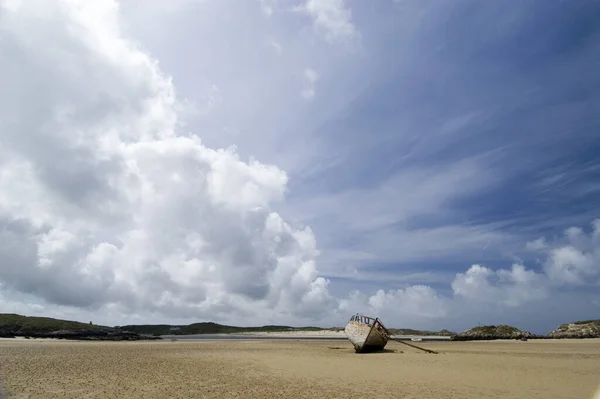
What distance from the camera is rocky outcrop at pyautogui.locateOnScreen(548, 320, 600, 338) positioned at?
9431 centimetres

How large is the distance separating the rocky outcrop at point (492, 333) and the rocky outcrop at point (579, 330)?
260 inches

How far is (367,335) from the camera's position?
1542 inches

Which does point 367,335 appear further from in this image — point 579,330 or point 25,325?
point 25,325

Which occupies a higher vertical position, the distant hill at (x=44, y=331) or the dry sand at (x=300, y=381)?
the distant hill at (x=44, y=331)

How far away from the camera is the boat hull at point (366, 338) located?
3932 centimetres

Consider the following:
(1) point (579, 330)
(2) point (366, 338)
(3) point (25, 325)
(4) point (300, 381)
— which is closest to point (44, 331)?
(3) point (25, 325)

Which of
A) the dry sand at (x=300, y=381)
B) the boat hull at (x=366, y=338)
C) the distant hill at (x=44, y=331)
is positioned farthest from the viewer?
the distant hill at (x=44, y=331)

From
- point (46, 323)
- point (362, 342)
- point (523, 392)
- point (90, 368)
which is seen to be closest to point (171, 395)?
point (90, 368)

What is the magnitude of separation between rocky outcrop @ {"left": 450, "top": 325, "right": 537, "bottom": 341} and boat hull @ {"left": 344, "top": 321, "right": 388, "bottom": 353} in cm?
6739

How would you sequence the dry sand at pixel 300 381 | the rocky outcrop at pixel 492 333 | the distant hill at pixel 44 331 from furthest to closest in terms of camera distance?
the rocky outcrop at pixel 492 333
the distant hill at pixel 44 331
the dry sand at pixel 300 381

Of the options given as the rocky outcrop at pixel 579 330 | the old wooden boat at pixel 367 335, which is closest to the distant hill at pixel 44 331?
the old wooden boat at pixel 367 335

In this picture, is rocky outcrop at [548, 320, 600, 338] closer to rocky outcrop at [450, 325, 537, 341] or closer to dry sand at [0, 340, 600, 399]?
rocky outcrop at [450, 325, 537, 341]

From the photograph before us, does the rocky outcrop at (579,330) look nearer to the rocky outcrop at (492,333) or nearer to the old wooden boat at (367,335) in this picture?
the rocky outcrop at (492,333)

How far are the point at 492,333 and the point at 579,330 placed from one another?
21183 millimetres
